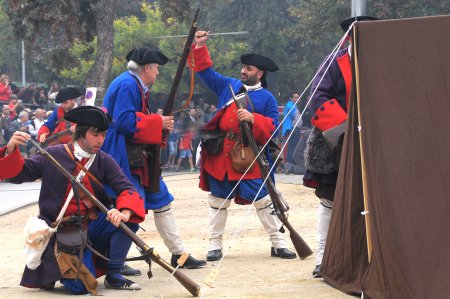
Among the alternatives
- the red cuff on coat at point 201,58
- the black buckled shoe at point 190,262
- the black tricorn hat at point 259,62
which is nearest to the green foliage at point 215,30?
the red cuff on coat at point 201,58

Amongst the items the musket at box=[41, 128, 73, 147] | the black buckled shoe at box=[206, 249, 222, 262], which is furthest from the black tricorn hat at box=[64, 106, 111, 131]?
the musket at box=[41, 128, 73, 147]

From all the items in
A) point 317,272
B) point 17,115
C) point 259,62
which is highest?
point 259,62

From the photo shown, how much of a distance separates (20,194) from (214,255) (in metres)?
9.62

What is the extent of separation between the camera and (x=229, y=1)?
123 feet

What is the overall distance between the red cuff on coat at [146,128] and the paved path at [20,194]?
6.85m

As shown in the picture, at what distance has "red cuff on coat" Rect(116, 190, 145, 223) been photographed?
7.41m

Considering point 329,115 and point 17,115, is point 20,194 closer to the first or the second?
point 17,115

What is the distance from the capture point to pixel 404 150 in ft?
20.9

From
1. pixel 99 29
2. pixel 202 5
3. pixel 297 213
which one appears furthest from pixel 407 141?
pixel 202 5

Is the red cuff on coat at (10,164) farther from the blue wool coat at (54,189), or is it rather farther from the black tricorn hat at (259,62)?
the black tricorn hat at (259,62)

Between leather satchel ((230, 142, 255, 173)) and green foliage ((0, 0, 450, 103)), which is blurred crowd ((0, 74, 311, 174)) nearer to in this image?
green foliage ((0, 0, 450, 103))

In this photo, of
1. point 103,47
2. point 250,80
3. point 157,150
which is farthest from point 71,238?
point 103,47

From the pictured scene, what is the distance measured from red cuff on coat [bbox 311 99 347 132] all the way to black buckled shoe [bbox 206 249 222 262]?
2268mm

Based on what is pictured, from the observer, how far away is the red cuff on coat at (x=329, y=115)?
7383 millimetres
